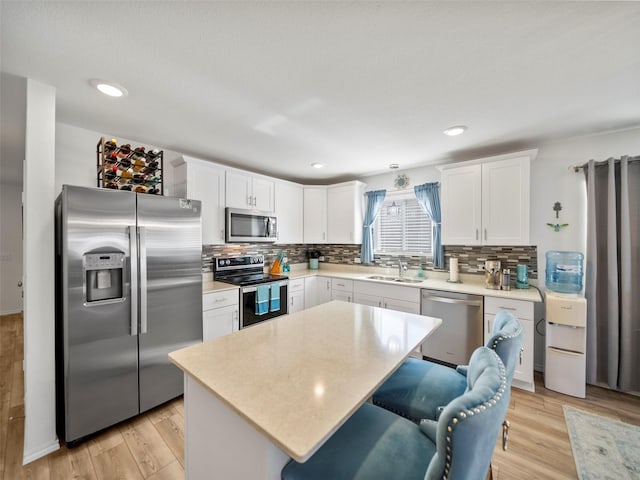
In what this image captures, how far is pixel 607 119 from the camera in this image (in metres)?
2.28

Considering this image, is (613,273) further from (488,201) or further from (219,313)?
(219,313)

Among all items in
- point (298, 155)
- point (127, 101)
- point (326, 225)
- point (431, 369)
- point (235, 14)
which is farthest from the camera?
point (326, 225)

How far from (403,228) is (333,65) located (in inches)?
109

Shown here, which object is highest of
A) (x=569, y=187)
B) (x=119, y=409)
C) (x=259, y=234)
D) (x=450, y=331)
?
(x=569, y=187)

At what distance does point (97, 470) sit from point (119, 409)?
0.41m

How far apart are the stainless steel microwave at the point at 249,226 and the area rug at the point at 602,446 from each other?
11.3 feet

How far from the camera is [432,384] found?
1.41 m

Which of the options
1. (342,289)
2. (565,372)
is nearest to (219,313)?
(342,289)

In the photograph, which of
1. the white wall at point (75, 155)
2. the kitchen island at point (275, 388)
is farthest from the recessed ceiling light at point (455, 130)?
the white wall at point (75, 155)

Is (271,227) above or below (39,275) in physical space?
above

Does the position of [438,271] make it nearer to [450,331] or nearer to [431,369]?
[450,331]

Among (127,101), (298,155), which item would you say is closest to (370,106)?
(298,155)

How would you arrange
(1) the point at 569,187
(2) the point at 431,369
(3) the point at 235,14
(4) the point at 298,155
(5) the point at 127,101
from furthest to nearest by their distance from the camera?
(4) the point at 298,155 < (1) the point at 569,187 < (5) the point at 127,101 < (2) the point at 431,369 < (3) the point at 235,14

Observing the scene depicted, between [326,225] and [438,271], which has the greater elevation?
[326,225]
